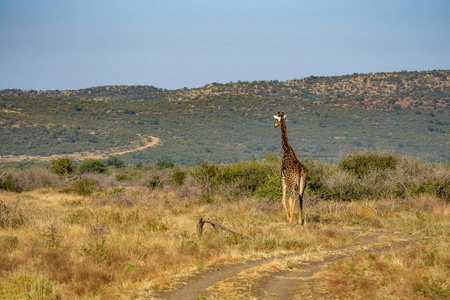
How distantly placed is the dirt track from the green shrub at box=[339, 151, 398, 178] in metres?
12.4

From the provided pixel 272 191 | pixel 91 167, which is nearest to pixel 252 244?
pixel 272 191

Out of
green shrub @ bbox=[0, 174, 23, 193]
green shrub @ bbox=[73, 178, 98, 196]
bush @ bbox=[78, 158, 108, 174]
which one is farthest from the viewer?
bush @ bbox=[78, 158, 108, 174]

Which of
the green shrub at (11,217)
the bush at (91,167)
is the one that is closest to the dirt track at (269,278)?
the green shrub at (11,217)

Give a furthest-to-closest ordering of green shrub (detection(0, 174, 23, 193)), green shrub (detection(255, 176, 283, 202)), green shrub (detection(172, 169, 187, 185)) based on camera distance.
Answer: green shrub (detection(172, 169, 187, 185)) < green shrub (detection(0, 174, 23, 193)) < green shrub (detection(255, 176, 283, 202))

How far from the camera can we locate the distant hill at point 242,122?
3157 inches

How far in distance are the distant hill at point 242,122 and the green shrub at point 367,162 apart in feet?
164

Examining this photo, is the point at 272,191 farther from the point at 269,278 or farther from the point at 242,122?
the point at 242,122

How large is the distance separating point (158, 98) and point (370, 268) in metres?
122

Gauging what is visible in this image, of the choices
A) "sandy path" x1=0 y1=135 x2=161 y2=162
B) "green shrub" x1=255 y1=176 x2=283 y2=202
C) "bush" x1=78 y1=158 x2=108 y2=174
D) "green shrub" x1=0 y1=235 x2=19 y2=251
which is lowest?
"sandy path" x1=0 y1=135 x2=161 y2=162

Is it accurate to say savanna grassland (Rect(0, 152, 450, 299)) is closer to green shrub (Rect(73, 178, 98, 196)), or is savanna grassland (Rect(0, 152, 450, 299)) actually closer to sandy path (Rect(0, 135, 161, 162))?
green shrub (Rect(73, 178, 98, 196))

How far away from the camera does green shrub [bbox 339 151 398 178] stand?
23938 mm

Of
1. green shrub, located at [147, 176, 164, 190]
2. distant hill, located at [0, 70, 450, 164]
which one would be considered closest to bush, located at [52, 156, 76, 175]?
green shrub, located at [147, 176, 164, 190]

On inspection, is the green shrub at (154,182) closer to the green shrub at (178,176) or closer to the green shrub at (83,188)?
the green shrub at (178,176)

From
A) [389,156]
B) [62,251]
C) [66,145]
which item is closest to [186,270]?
[62,251]
